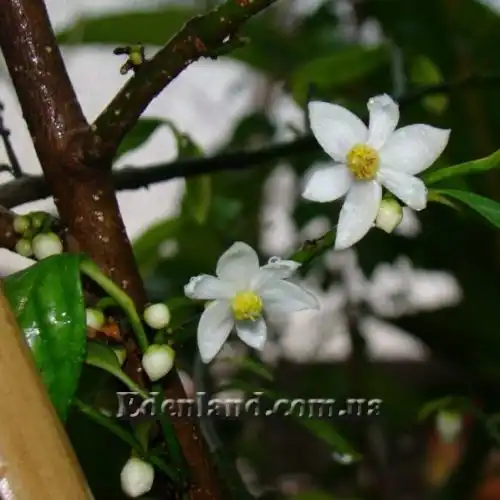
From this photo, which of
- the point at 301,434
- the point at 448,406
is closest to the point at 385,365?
the point at 301,434

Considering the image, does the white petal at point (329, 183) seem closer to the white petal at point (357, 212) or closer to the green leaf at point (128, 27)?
the white petal at point (357, 212)

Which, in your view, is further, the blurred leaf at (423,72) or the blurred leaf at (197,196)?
the blurred leaf at (423,72)

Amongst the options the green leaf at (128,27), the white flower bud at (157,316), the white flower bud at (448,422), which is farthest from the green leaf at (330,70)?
the white flower bud at (157,316)

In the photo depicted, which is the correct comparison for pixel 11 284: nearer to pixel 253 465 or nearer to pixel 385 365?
pixel 253 465

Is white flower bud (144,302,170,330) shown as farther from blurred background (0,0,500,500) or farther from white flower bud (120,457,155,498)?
blurred background (0,0,500,500)

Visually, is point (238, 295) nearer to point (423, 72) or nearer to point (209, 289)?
→ point (209, 289)

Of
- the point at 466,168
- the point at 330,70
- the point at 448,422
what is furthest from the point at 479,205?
the point at 330,70
